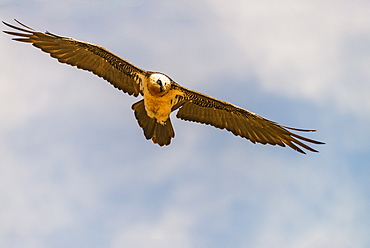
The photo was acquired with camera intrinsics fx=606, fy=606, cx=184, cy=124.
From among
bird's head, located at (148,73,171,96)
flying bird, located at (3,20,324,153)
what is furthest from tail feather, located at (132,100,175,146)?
bird's head, located at (148,73,171,96)

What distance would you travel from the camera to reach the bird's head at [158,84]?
42.9 feet

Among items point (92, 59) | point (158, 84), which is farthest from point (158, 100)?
point (92, 59)

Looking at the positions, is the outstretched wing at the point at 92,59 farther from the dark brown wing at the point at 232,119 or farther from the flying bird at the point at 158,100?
the dark brown wing at the point at 232,119

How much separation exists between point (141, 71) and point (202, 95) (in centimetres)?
151

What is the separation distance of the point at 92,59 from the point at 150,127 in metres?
2.03

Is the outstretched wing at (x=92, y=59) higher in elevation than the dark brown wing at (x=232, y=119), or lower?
higher

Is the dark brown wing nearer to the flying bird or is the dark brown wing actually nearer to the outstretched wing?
the flying bird

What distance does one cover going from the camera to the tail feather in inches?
543

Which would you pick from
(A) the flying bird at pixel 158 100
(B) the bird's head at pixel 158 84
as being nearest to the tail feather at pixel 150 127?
(A) the flying bird at pixel 158 100

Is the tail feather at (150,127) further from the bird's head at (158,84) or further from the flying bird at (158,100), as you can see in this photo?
the bird's head at (158,84)

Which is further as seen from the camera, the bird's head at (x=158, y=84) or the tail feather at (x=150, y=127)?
the tail feather at (x=150, y=127)

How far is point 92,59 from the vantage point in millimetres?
13750

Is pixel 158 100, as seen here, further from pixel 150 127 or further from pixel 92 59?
pixel 92 59

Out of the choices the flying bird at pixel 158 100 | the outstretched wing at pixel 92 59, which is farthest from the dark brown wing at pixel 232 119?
the outstretched wing at pixel 92 59
